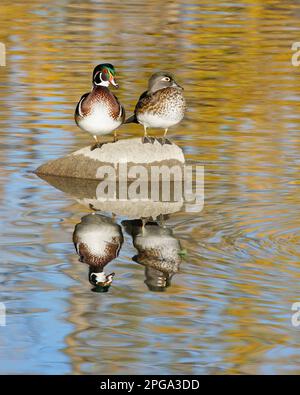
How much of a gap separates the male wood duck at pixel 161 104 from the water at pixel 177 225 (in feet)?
2.18

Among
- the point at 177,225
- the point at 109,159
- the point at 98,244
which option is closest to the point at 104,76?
the point at 109,159

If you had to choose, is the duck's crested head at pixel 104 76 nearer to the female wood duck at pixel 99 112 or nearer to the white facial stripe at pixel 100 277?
the female wood duck at pixel 99 112

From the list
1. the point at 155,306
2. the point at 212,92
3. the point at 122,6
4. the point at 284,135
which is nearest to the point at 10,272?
the point at 155,306

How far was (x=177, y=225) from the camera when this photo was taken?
38.5ft

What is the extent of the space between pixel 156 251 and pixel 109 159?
120 inches

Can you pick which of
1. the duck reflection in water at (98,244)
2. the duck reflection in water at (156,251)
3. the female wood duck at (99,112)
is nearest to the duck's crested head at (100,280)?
the duck reflection in water at (98,244)

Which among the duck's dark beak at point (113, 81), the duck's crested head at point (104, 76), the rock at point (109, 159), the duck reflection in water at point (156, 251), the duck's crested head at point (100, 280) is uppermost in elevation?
the duck's crested head at point (104, 76)

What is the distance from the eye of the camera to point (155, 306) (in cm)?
932

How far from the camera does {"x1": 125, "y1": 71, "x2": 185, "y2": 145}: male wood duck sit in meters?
13.8

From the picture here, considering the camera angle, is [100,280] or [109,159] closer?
[100,280]

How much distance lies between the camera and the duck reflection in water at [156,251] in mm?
10070

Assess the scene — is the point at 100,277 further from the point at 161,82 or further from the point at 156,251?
the point at 161,82

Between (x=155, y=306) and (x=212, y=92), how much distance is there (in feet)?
31.7
